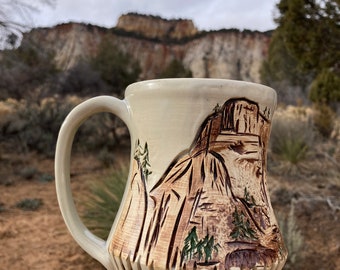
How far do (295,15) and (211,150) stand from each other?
7.01m

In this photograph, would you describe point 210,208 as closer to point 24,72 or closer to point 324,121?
point 324,121

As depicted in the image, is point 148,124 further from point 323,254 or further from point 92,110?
point 323,254

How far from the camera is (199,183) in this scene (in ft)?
2.80

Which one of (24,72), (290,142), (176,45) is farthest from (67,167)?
(176,45)

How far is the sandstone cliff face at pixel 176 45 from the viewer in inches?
1371

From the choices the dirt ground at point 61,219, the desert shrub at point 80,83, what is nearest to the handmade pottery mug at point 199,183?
the dirt ground at point 61,219

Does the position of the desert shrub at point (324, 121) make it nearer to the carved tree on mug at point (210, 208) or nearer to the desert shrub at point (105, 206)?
the desert shrub at point (105, 206)

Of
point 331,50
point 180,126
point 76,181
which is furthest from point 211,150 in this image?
point 331,50

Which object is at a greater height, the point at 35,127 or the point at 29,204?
the point at 35,127

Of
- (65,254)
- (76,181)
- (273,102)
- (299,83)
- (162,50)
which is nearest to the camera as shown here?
(273,102)

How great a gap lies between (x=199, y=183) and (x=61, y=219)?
408 cm

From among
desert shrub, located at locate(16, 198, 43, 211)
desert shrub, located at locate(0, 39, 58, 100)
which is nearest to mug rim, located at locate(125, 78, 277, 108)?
desert shrub, located at locate(16, 198, 43, 211)

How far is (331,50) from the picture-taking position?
22.7ft

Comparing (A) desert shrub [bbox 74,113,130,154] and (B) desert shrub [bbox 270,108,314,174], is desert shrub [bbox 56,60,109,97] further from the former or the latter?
(B) desert shrub [bbox 270,108,314,174]
